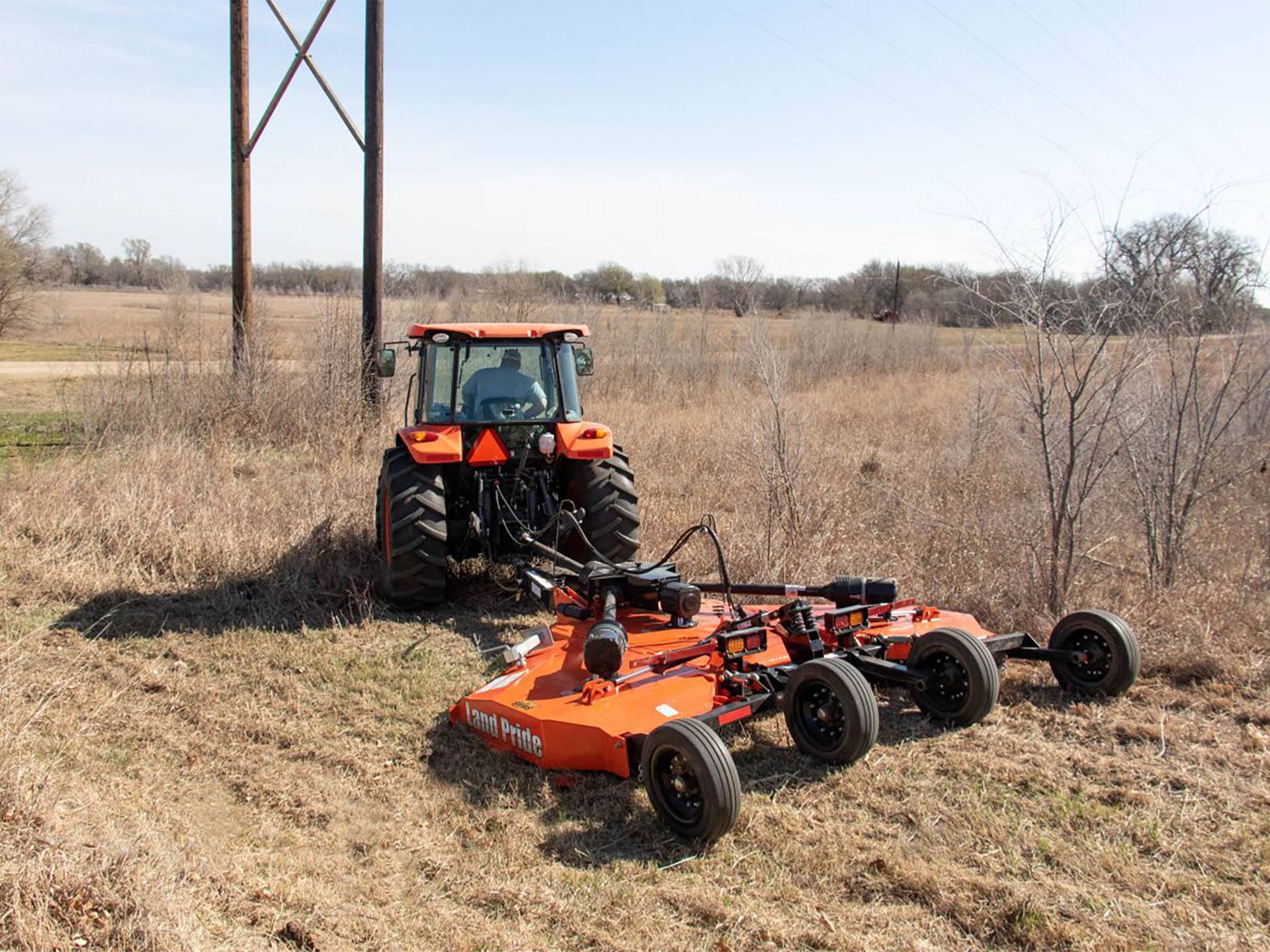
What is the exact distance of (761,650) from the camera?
15.5 feet

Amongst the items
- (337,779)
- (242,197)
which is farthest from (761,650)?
(242,197)

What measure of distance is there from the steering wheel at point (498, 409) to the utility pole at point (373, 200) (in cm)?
477

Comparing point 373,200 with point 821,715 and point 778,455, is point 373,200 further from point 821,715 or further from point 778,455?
point 821,715

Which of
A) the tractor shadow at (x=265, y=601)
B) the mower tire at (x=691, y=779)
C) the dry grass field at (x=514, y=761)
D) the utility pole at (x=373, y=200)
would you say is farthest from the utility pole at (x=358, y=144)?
the mower tire at (x=691, y=779)

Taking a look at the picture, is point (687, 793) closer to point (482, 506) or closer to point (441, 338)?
point (482, 506)

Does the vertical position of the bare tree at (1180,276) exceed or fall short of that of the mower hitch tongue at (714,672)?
it exceeds it

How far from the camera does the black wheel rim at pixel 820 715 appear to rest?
4.14 metres

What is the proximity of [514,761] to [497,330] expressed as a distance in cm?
340

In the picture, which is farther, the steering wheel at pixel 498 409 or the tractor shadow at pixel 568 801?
the steering wheel at pixel 498 409

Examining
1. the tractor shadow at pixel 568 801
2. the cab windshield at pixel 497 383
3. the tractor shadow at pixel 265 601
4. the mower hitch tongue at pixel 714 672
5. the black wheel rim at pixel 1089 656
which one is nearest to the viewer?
the tractor shadow at pixel 568 801

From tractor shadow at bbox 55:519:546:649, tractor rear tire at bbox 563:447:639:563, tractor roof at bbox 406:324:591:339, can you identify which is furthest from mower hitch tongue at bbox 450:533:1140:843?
tractor roof at bbox 406:324:591:339

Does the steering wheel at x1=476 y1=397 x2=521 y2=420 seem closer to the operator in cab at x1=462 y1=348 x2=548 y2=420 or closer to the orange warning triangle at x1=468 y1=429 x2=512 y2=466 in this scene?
the operator in cab at x1=462 y1=348 x2=548 y2=420

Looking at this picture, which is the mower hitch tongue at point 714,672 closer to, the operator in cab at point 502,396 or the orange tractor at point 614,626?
the orange tractor at point 614,626

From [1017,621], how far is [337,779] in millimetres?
4208
